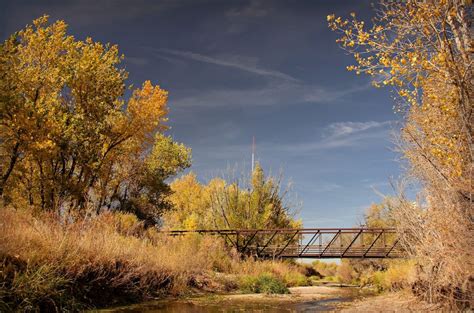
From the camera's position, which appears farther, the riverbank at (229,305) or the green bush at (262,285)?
the green bush at (262,285)

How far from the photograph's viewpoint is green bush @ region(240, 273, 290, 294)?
1716cm

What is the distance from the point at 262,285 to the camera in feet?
58.0

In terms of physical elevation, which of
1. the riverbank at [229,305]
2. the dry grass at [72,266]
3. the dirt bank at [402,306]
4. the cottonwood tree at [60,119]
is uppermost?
the cottonwood tree at [60,119]

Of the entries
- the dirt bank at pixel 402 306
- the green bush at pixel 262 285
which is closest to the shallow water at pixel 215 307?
the dirt bank at pixel 402 306

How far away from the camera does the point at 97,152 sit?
24953 millimetres

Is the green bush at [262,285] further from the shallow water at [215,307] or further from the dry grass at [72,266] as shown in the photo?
the shallow water at [215,307]

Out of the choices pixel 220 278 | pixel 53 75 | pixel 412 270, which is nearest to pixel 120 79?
pixel 53 75

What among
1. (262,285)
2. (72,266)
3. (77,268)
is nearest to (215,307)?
(77,268)

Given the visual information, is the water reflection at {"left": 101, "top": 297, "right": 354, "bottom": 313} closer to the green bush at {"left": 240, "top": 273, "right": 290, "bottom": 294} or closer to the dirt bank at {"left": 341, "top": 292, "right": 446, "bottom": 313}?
the dirt bank at {"left": 341, "top": 292, "right": 446, "bottom": 313}

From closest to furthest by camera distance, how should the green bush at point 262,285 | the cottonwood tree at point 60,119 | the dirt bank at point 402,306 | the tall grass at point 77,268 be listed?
the tall grass at point 77,268, the dirt bank at point 402,306, the green bush at point 262,285, the cottonwood tree at point 60,119

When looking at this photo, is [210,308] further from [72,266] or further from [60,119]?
[60,119]

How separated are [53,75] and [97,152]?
502 cm

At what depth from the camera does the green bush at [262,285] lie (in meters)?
17.2

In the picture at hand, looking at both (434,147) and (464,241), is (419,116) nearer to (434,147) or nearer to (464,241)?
(434,147)
